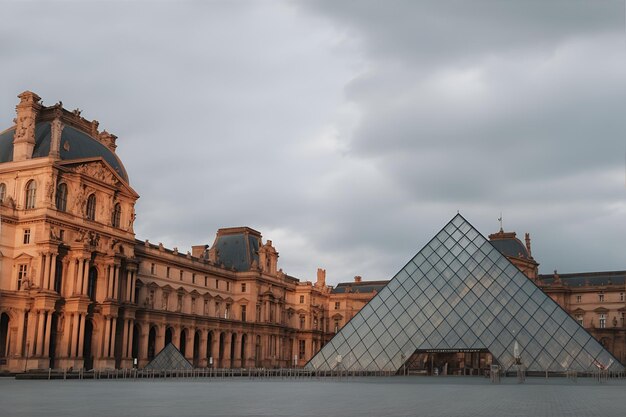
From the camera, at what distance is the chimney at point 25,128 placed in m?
46.1

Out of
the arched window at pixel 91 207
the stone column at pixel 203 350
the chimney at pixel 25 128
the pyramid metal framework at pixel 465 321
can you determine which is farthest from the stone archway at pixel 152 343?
the pyramid metal framework at pixel 465 321

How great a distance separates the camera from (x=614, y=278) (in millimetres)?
81125

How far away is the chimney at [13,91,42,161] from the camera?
4606 cm

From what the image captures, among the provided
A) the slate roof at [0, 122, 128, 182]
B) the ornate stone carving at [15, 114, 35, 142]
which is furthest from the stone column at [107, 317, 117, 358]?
the ornate stone carving at [15, 114, 35, 142]

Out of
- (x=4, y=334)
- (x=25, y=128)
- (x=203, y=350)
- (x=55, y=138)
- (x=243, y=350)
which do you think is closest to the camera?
(x=4, y=334)

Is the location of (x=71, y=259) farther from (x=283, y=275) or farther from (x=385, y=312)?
(x=283, y=275)

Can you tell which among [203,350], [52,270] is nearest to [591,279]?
[203,350]

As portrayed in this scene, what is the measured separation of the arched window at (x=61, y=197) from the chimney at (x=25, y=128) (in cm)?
285

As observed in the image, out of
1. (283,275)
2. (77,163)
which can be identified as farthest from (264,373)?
(283,275)

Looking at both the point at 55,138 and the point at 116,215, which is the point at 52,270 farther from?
the point at 116,215

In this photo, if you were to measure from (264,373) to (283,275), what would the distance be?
28.7m

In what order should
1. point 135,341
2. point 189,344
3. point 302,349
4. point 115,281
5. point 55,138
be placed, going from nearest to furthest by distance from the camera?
point 55,138 → point 115,281 → point 135,341 → point 189,344 → point 302,349

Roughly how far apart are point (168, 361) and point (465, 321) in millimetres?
19148

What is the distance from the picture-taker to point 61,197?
4603 centimetres
